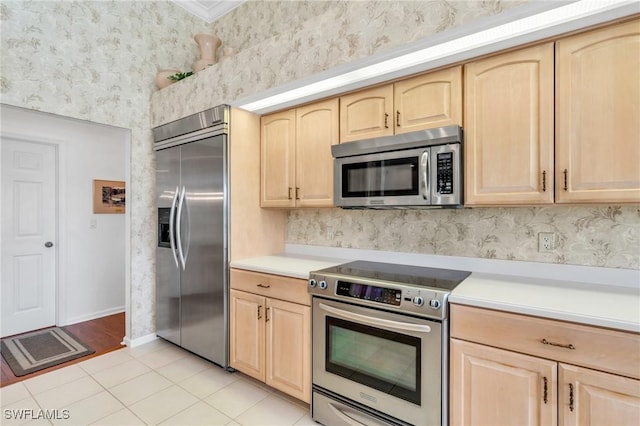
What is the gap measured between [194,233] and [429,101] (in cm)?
209

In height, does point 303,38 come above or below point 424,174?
above

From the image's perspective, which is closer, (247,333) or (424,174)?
(424,174)

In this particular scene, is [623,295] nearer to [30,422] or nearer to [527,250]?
[527,250]

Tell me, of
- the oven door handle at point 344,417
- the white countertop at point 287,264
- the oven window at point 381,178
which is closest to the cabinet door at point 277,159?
the white countertop at point 287,264

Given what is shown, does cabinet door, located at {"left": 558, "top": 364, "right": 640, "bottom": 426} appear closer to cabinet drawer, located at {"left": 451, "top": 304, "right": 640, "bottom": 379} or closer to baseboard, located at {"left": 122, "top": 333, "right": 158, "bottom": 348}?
cabinet drawer, located at {"left": 451, "top": 304, "right": 640, "bottom": 379}

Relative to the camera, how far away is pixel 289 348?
213cm

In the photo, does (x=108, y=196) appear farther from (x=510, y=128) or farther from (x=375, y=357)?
(x=510, y=128)

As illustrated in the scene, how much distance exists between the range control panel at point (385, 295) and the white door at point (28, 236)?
3419 millimetres

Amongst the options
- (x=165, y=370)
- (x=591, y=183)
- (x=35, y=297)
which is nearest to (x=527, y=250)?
(x=591, y=183)

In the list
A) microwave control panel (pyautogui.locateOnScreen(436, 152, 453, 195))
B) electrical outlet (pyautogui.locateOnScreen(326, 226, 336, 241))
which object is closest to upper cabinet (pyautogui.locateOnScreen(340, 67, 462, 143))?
microwave control panel (pyautogui.locateOnScreen(436, 152, 453, 195))

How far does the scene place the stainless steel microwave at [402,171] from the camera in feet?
5.80

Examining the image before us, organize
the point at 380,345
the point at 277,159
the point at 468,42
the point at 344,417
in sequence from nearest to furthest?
the point at 468,42, the point at 380,345, the point at 344,417, the point at 277,159

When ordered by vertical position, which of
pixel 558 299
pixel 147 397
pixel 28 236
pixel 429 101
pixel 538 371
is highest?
pixel 429 101

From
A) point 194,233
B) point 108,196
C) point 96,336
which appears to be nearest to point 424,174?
point 194,233
